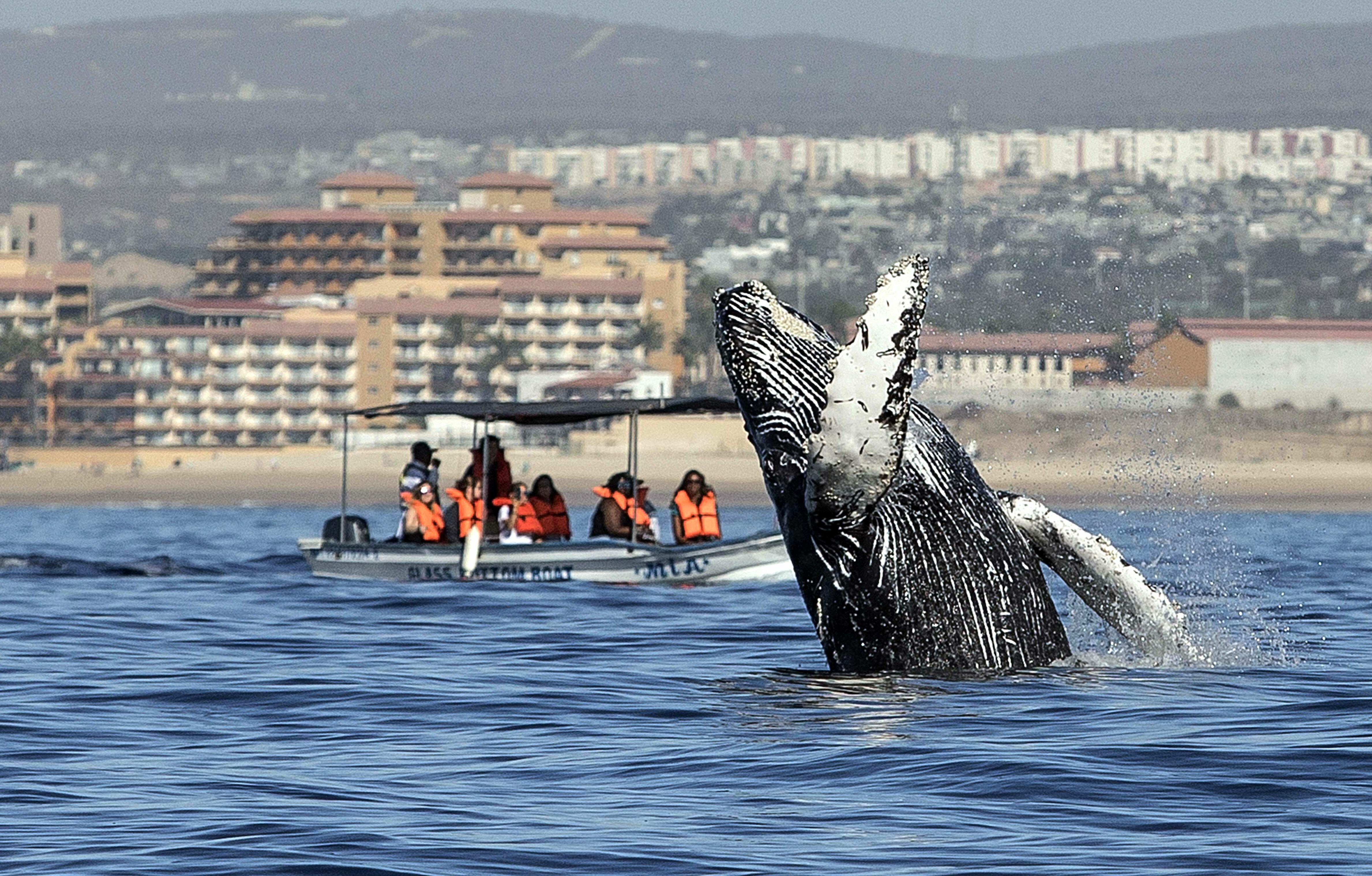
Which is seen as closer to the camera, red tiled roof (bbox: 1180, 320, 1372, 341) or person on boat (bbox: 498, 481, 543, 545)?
person on boat (bbox: 498, 481, 543, 545)

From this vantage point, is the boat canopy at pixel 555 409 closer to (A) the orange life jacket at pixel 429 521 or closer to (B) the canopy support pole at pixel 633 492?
(B) the canopy support pole at pixel 633 492

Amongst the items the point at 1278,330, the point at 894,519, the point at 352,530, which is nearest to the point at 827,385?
the point at 894,519

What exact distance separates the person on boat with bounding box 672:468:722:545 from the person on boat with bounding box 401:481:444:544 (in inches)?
108

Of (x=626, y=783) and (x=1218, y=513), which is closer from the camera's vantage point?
(x=626, y=783)

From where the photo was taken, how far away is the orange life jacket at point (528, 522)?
87.7 ft

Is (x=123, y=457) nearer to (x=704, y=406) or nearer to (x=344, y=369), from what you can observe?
(x=344, y=369)

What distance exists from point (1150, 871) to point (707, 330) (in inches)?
5558

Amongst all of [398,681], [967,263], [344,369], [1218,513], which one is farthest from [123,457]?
Result: [398,681]

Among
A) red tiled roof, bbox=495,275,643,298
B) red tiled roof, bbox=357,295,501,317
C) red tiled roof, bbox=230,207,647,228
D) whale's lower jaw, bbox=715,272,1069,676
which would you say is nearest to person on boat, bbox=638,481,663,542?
whale's lower jaw, bbox=715,272,1069,676

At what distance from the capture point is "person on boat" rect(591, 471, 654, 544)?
26.4 meters

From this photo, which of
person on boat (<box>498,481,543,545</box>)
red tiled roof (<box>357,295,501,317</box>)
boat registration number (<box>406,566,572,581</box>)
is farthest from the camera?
red tiled roof (<box>357,295,501,317</box>)

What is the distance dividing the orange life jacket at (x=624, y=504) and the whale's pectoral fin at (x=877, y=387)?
1830cm

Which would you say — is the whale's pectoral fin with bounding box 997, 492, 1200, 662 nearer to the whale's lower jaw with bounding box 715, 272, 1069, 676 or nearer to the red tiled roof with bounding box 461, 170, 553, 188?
the whale's lower jaw with bounding box 715, 272, 1069, 676

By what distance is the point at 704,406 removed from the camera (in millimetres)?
26250
